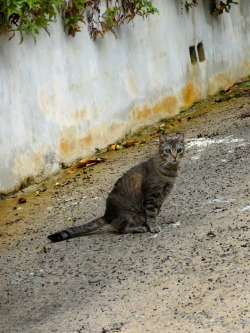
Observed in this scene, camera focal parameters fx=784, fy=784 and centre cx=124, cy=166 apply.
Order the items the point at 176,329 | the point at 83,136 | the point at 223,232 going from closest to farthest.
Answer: the point at 176,329, the point at 223,232, the point at 83,136

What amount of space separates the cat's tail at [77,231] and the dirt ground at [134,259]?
0.24 ft

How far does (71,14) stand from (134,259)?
4942 millimetres

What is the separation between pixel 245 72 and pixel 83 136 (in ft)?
17.3

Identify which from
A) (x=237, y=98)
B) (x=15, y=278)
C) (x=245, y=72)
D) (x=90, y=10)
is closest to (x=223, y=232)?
(x=15, y=278)

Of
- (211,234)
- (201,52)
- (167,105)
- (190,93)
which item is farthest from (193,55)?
(211,234)

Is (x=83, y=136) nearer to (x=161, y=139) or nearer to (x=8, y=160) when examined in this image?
(x=8, y=160)

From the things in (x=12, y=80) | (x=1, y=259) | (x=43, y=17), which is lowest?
(x=1, y=259)

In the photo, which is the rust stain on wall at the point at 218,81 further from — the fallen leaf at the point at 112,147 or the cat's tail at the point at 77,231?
the cat's tail at the point at 77,231

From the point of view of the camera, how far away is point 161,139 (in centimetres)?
731

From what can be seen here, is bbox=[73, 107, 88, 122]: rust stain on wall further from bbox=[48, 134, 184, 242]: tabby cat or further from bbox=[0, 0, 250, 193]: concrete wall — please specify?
bbox=[48, 134, 184, 242]: tabby cat

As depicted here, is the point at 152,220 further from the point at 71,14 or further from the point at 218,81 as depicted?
the point at 218,81

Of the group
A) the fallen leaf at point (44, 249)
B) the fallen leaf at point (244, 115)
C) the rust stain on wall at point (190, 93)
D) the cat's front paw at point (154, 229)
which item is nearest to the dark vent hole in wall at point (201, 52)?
the rust stain on wall at point (190, 93)

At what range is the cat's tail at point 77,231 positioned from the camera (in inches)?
285

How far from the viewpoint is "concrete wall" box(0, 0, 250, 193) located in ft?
31.5
